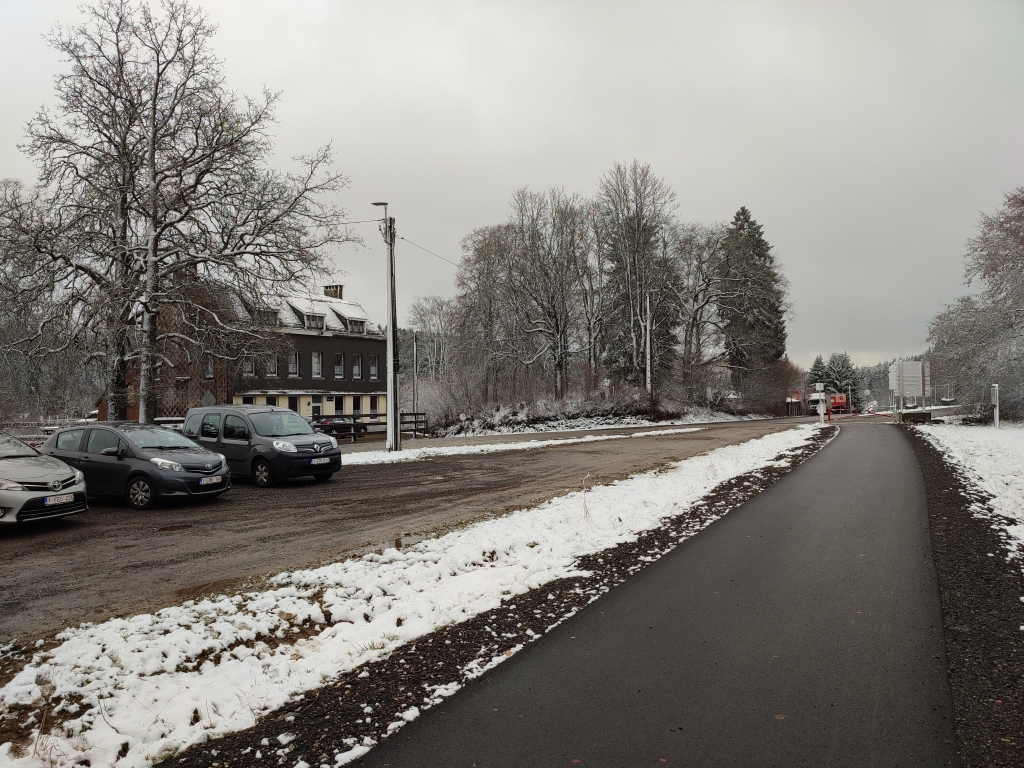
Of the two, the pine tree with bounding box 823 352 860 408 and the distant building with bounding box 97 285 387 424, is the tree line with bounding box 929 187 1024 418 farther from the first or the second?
the pine tree with bounding box 823 352 860 408

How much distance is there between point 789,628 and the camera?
16.3 feet

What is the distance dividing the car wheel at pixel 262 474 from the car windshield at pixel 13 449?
469 centimetres

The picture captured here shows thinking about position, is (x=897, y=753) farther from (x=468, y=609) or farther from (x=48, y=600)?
(x=48, y=600)

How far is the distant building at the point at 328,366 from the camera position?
47.8 m

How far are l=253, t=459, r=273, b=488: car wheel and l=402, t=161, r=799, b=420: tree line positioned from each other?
27.2m

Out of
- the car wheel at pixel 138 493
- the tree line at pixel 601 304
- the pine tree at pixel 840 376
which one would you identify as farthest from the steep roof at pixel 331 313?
the pine tree at pixel 840 376

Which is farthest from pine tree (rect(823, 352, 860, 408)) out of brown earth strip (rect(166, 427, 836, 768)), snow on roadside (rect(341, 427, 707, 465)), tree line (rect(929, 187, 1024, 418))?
brown earth strip (rect(166, 427, 836, 768))

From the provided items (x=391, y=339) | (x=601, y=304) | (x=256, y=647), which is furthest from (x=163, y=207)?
A: (x=601, y=304)

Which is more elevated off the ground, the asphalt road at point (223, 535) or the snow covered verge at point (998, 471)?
the snow covered verge at point (998, 471)

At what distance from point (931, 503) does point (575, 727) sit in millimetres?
9379

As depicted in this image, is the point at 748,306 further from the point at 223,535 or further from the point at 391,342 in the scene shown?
the point at 223,535

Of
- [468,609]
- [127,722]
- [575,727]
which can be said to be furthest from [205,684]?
[575,727]

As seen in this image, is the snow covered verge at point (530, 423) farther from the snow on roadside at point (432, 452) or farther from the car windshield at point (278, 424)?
the car windshield at point (278, 424)

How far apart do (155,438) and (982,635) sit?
1298 centimetres
